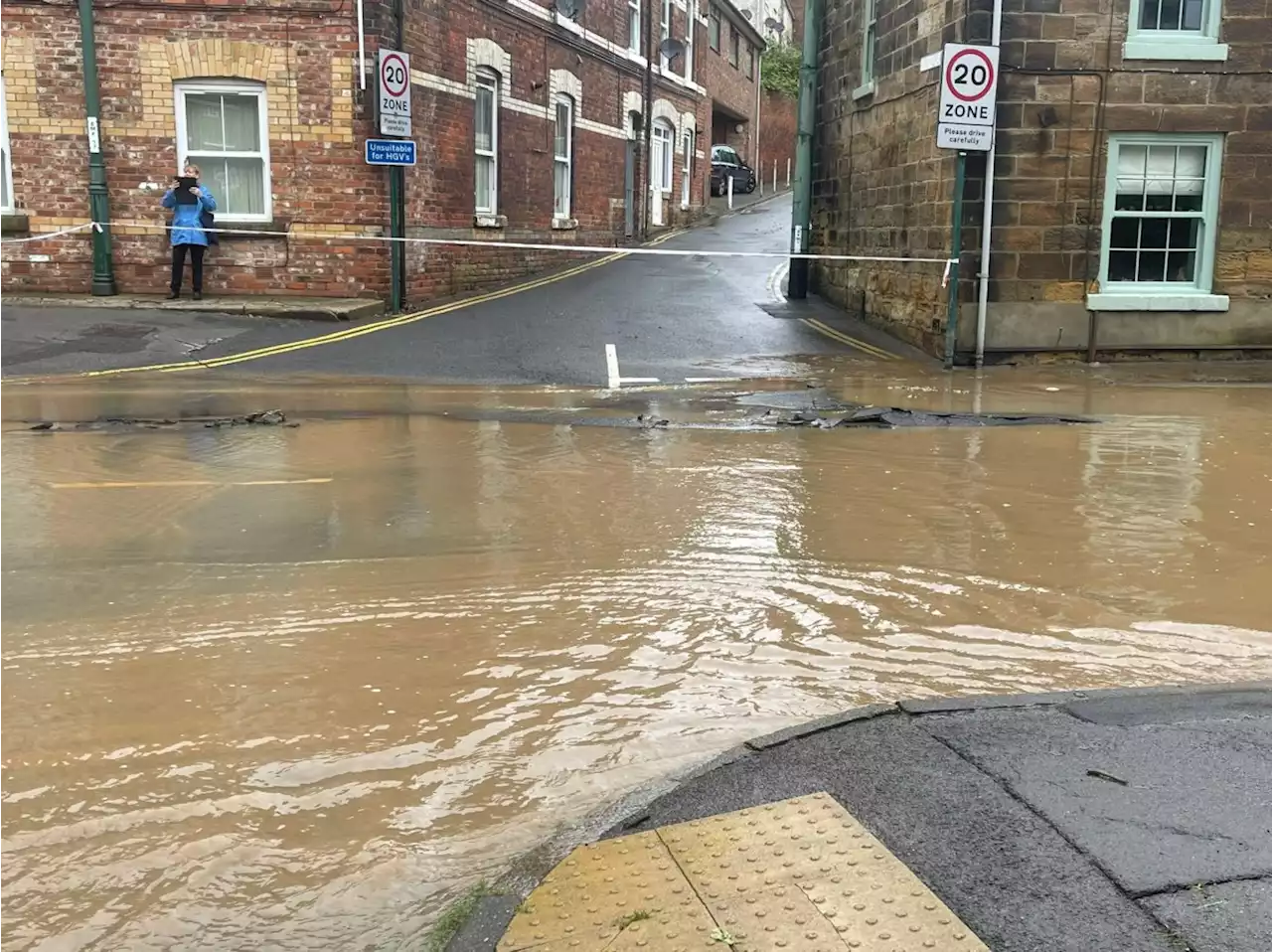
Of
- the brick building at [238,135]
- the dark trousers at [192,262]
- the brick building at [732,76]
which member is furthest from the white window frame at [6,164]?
the brick building at [732,76]

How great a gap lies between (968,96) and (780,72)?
120ft

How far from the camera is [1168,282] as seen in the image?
46.2 ft

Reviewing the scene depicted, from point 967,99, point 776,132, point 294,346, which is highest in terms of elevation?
point 776,132

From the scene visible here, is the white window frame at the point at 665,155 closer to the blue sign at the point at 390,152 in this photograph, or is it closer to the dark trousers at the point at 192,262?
the blue sign at the point at 390,152

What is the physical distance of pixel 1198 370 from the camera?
13703mm

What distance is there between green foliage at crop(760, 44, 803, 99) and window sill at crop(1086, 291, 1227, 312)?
34.0 m

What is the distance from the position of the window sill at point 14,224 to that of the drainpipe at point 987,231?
12.3 meters

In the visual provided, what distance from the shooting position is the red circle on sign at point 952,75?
40.7 ft

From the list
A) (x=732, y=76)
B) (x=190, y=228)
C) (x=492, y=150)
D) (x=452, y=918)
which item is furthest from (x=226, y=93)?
(x=732, y=76)

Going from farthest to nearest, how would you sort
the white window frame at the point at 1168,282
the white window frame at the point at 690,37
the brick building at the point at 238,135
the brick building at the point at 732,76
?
the brick building at the point at 732,76 → the white window frame at the point at 690,37 → the brick building at the point at 238,135 → the white window frame at the point at 1168,282

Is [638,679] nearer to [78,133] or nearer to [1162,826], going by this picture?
[1162,826]

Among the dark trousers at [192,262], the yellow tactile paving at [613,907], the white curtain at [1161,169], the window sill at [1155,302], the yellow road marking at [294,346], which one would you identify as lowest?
the yellow tactile paving at [613,907]

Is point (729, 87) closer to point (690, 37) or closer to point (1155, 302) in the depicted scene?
point (690, 37)

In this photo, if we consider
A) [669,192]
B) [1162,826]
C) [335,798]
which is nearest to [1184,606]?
[1162,826]
